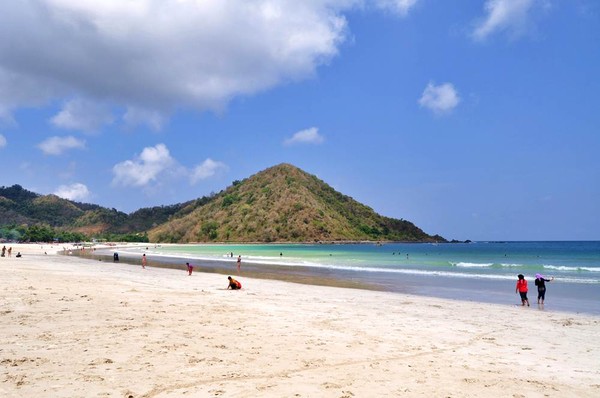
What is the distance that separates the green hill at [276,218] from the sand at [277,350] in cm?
14501

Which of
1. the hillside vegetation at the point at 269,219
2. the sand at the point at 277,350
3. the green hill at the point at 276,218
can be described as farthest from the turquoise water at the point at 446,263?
the hillside vegetation at the point at 269,219

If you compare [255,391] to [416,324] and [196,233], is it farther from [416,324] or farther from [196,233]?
[196,233]

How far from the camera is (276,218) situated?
170 meters

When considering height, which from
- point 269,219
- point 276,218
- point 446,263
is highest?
point 276,218

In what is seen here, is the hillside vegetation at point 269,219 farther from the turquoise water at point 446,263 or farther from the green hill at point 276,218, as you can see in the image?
the turquoise water at point 446,263

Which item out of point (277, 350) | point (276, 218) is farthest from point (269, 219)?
point (277, 350)

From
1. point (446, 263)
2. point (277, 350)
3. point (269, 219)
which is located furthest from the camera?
point (269, 219)

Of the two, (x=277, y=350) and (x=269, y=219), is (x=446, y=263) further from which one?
(x=269, y=219)

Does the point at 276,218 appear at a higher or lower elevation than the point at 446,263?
higher

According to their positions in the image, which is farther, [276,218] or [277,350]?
[276,218]

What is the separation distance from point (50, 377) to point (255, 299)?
39.5 feet

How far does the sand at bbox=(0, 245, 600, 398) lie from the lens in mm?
7059

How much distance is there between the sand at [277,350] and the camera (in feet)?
23.2

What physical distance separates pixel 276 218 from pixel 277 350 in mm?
160453
